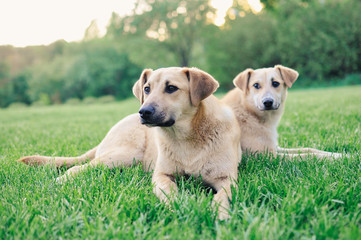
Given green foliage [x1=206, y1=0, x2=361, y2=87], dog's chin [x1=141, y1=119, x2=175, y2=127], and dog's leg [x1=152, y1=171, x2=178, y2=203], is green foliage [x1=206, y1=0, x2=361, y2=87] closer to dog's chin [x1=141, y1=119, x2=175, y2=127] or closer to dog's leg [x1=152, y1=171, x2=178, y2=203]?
dog's chin [x1=141, y1=119, x2=175, y2=127]

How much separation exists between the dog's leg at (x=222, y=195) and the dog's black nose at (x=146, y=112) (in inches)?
36.3

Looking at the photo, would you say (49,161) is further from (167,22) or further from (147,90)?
(167,22)

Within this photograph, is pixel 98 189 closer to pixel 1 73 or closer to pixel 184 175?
pixel 184 175

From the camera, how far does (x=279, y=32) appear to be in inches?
1248

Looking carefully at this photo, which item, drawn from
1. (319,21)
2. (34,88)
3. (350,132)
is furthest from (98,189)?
(34,88)

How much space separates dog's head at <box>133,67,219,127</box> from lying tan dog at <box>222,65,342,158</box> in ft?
4.22

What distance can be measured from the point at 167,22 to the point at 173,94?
3146 cm

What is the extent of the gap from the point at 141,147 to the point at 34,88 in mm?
49675

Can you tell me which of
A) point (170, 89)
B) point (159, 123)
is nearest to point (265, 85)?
point (170, 89)

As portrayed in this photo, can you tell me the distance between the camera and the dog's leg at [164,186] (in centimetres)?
242

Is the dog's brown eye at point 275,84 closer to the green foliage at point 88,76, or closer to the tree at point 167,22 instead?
A: the tree at point 167,22

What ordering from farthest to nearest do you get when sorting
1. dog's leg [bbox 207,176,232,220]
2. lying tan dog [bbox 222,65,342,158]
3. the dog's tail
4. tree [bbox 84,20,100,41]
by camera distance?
1. tree [bbox 84,20,100,41]
2. lying tan dog [bbox 222,65,342,158]
3. the dog's tail
4. dog's leg [bbox 207,176,232,220]

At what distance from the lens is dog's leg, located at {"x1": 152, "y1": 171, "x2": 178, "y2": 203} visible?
7.93 feet

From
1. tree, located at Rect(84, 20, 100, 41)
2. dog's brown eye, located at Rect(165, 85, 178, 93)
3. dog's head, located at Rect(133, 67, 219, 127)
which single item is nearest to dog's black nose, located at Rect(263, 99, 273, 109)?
dog's head, located at Rect(133, 67, 219, 127)
